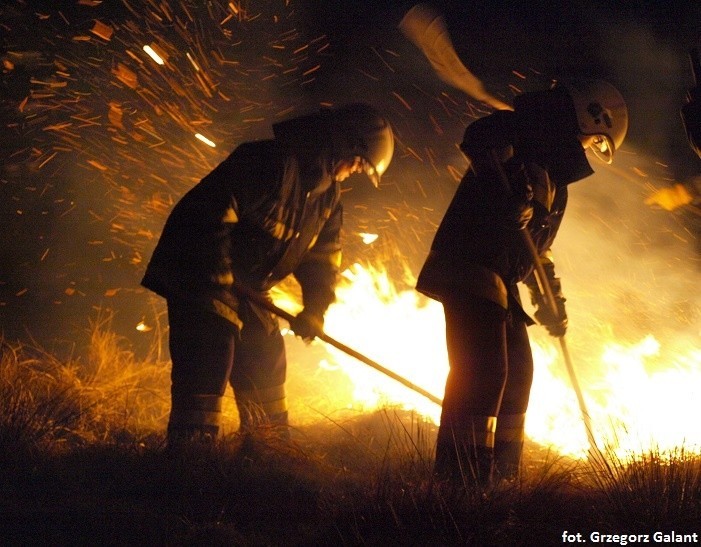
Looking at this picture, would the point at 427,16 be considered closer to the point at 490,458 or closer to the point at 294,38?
the point at 490,458

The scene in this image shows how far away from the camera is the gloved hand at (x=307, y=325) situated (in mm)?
4613

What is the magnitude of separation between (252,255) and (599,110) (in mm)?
1987

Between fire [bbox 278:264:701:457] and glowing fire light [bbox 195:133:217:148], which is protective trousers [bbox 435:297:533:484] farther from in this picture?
glowing fire light [bbox 195:133:217:148]

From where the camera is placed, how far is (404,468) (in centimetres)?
337

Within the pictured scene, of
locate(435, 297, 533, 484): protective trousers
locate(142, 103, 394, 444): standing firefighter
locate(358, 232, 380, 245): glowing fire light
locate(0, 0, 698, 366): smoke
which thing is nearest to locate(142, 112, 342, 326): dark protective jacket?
locate(142, 103, 394, 444): standing firefighter

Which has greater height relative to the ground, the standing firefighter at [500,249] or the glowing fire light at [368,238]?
the standing firefighter at [500,249]

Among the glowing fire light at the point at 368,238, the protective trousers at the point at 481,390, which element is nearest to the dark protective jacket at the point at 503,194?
the protective trousers at the point at 481,390

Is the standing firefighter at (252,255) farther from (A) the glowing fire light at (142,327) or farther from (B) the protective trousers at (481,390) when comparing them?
(A) the glowing fire light at (142,327)

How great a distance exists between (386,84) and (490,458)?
5.03m

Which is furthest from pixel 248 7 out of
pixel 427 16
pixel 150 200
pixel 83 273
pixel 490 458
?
pixel 490 458

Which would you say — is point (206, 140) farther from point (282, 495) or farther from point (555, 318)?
point (282, 495)

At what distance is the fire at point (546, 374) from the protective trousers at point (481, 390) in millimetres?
1309

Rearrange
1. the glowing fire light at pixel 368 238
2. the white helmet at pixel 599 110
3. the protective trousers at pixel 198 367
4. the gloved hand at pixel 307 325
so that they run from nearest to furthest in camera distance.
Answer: the white helmet at pixel 599 110 < the protective trousers at pixel 198 367 < the gloved hand at pixel 307 325 < the glowing fire light at pixel 368 238

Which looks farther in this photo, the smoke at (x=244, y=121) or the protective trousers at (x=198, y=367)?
the smoke at (x=244, y=121)
